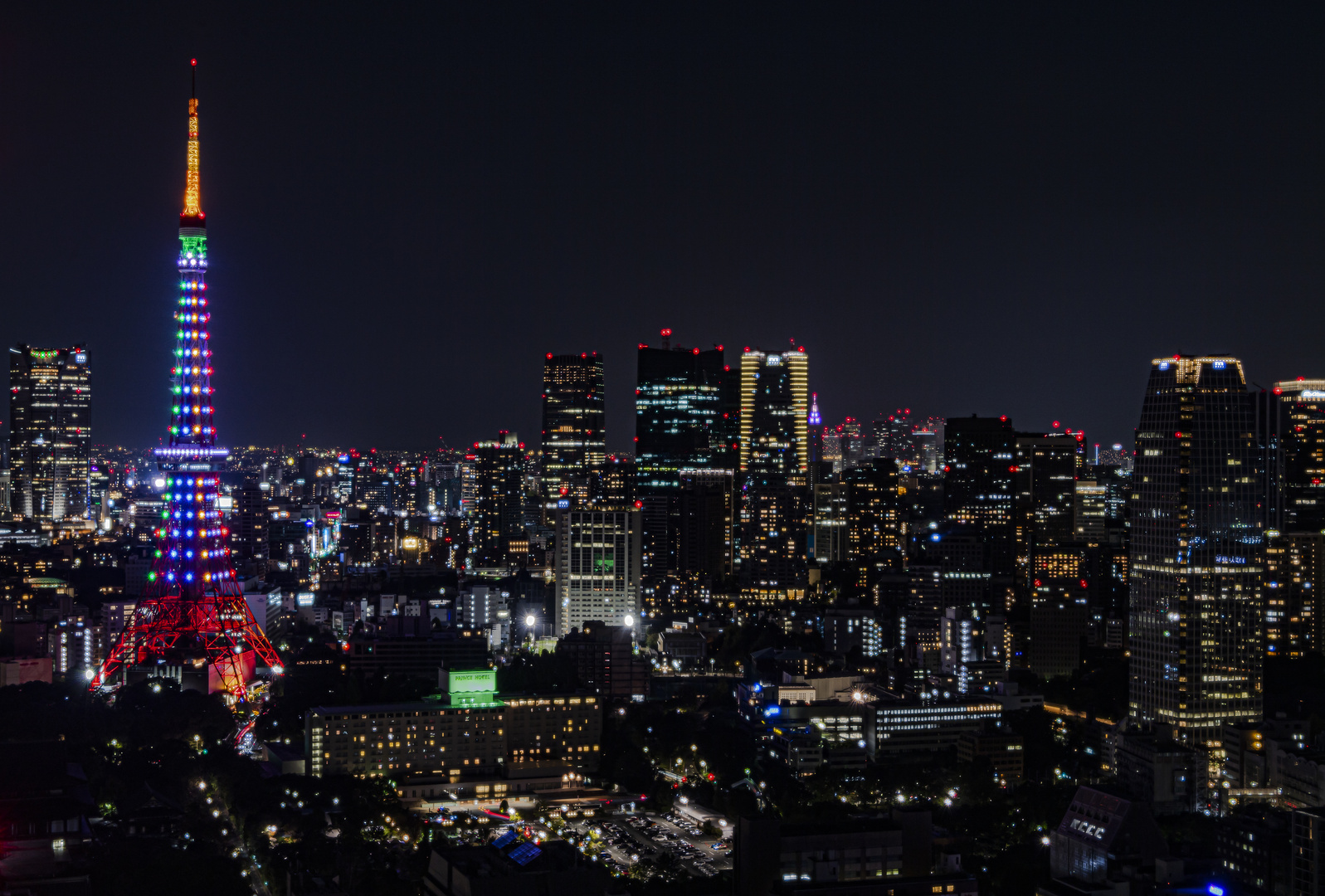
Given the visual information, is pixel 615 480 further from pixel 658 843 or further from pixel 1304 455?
pixel 658 843

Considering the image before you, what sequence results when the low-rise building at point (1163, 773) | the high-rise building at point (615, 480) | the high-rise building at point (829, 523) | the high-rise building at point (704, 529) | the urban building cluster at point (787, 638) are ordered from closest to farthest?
the urban building cluster at point (787, 638) < the low-rise building at point (1163, 773) < the high-rise building at point (704, 529) < the high-rise building at point (615, 480) < the high-rise building at point (829, 523)

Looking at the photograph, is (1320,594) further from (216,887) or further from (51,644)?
(51,644)

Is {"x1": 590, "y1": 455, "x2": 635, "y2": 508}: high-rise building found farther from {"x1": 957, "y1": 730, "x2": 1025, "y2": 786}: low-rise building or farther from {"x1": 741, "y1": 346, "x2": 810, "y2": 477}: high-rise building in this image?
{"x1": 957, "y1": 730, "x2": 1025, "y2": 786}: low-rise building

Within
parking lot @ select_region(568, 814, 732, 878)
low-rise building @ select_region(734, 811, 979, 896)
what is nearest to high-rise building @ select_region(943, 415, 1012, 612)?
parking lot @ select_region(568, 814, 732, 878)

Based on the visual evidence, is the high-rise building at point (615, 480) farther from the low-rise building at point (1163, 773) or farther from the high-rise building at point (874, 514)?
the low-rise building at point (1163, 773)

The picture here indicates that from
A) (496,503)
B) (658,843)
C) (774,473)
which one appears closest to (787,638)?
(774,473)

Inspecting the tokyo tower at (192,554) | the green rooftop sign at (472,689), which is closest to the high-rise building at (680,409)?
the tokyo tower at (192,554)

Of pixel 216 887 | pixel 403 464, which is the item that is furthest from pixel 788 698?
pixel 403 464

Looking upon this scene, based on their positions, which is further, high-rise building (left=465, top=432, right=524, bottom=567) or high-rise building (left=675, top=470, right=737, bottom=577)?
high-rise building (left=465, top=432, right=524, bottom=567)
